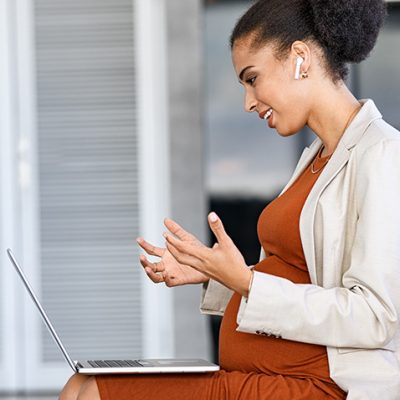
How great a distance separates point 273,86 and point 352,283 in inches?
17.3

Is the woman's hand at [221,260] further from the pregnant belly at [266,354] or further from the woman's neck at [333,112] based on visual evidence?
the woman's neck at [333,112]

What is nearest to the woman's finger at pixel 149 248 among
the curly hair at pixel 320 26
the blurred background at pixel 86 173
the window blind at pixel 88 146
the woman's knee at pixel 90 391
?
the woman's knee at pixel 90 391

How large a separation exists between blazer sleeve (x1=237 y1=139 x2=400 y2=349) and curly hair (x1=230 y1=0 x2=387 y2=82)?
27cm

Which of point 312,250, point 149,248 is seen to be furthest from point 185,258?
point 149,248

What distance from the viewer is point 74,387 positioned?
204 cm

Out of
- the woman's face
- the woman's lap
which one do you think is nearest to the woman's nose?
the woman's face

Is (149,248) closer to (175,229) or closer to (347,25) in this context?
(175,229)

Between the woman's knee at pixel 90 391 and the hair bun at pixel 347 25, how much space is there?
81 cm

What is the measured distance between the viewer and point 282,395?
6.35ft

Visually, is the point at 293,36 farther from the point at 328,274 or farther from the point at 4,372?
the point at 4,372

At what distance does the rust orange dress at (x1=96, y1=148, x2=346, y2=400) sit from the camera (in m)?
1.95

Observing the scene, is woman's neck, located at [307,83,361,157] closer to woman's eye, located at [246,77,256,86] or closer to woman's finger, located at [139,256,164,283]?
woman's eye, located at [246,77,256,86]

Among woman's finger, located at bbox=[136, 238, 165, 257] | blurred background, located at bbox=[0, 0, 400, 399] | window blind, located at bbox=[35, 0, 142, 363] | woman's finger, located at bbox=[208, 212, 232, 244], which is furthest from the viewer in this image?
window blind, located at bbox=[35, 0, 142, 363]

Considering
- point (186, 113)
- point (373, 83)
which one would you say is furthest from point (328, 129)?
point (186, 113)
